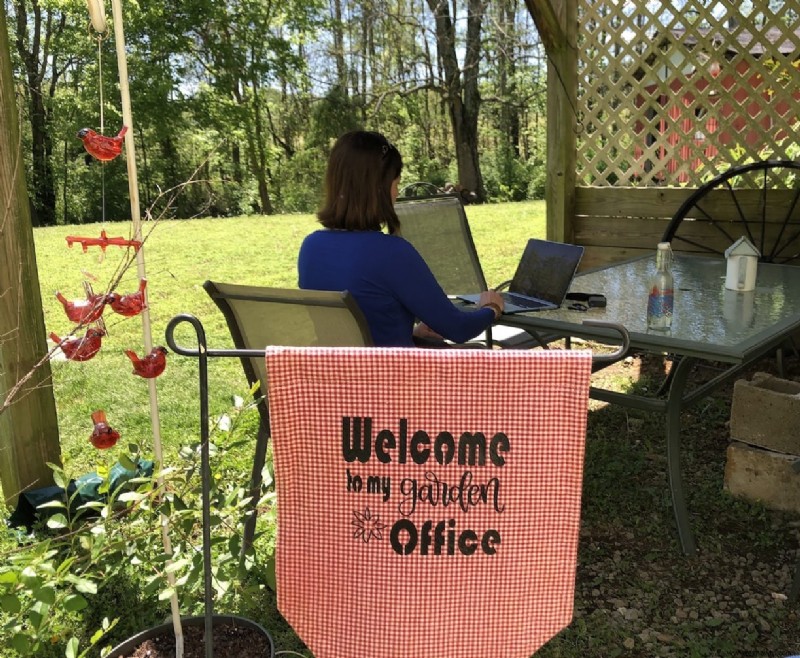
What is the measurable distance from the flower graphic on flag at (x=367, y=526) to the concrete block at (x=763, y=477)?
5.99 ft

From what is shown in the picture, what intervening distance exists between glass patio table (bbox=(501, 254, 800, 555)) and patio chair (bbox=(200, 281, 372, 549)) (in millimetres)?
614

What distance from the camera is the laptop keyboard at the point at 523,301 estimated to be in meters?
2.48

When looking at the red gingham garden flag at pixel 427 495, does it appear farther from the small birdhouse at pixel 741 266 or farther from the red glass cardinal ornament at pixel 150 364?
the small birdhouse at pixel 741 266

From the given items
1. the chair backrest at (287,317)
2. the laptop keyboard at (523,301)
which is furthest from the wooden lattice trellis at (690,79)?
the chair backrest at (287,317)

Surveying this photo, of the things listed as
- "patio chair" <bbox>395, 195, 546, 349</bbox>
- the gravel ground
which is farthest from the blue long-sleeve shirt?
"patio chair" <bbox>395, 195, 546, 349</bbox>

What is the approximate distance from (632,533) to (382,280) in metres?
1.14

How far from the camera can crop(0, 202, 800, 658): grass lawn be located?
1.95 m

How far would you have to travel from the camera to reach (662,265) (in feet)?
7.10

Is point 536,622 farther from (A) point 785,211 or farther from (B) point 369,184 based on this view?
(A) point 785,211

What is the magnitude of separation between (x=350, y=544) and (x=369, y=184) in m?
1.19

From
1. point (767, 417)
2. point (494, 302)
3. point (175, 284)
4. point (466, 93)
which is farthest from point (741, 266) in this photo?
point (466, 93)

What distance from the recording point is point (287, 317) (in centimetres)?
196

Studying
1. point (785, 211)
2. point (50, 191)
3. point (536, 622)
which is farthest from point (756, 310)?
point (50, 191)

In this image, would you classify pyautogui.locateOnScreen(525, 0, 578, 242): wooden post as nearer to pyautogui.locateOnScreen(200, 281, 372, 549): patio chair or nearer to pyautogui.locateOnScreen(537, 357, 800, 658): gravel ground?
pyautogui.locateOnScreen(537, 357, 800, 658): gravel ground
